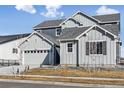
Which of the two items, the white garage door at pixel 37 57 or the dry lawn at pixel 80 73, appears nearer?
the dry lawn at pixel 80 73

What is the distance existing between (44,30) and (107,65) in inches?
646

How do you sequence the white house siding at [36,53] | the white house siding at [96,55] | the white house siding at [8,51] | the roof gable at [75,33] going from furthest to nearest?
1. the white house siding at [8,51]
2. the white house siding at [36,53]
3. the roof gable at [75,33]
4. the white house siding at [96,55]

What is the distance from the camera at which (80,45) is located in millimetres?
34031

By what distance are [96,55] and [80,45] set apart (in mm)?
2105

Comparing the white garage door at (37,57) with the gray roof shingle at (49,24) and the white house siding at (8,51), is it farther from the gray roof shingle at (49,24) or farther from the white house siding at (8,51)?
the white house siding at (8,51)

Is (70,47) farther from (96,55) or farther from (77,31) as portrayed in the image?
(96,55)

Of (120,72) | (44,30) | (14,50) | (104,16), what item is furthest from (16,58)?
(120,72)

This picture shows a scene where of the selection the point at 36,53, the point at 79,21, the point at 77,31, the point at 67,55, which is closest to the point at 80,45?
the point at 67,55

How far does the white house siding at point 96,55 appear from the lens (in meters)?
32.4

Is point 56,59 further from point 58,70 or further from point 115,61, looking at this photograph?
point 115,61

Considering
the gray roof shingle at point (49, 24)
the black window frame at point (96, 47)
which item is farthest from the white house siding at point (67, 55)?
the gray roof shingle at point (49, 24)

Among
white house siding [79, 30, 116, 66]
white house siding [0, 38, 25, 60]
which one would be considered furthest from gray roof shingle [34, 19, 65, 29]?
white house siding [79, 30, 116, 66]

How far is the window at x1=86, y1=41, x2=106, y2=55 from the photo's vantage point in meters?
32.8

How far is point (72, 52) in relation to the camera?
3469cm
